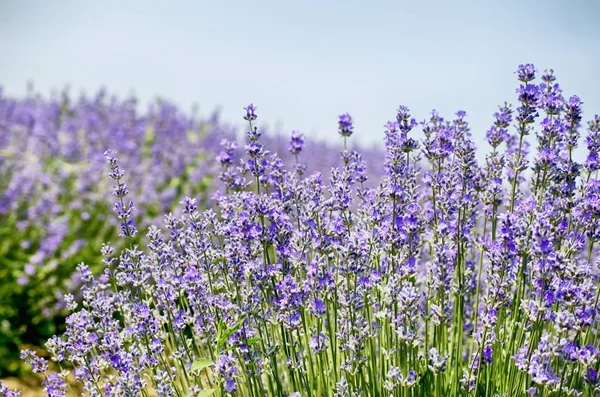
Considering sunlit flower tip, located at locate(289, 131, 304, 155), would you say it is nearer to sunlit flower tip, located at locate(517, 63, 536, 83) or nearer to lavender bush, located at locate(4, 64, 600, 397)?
lavender bush, located at locate(4, 64, 600, 397)

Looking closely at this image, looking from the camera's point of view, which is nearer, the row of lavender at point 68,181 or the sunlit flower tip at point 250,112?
the sunlit flower tip at point 250,112

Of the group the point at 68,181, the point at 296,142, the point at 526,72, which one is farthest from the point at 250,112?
the point at 68,181

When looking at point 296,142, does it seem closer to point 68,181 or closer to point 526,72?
point 526,72

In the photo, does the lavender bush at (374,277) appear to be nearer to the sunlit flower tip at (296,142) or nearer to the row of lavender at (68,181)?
the sunlit flower tip at (296,142)

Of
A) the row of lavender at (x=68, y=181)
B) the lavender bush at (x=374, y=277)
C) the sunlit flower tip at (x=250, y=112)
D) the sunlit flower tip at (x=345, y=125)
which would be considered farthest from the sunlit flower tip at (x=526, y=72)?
the row of lavender at (x=68, y=181)

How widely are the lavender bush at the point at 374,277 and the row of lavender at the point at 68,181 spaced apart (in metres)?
3.87

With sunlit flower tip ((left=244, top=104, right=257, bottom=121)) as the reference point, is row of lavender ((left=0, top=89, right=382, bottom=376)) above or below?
below

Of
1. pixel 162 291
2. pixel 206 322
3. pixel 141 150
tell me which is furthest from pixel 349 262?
pixel 141 150

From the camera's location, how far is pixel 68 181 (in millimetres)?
7875

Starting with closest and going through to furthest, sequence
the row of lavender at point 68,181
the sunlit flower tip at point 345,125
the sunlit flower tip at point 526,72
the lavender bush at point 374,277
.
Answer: the lavender bush at point 374,277
the sunlit flower tip at point 526,72
the sunlit flower tip at point 345,125
the row of lavender at point 68,181

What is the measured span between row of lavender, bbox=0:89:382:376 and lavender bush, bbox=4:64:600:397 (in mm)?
3870

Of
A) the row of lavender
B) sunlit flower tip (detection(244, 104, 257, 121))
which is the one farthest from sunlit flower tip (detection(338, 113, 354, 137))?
the row of lavender

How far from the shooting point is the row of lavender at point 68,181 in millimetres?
6199

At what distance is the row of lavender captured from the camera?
6199 mm
